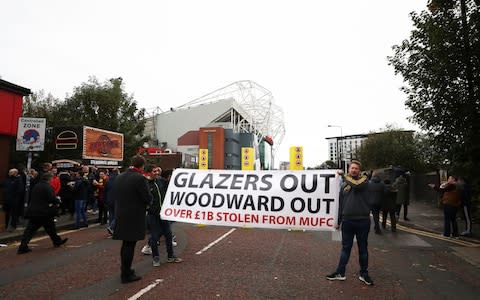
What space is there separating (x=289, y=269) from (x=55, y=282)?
13.0 feet

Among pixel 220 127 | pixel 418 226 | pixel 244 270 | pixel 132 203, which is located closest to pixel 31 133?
pixel 132 203

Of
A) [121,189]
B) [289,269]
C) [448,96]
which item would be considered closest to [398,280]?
[289,269]

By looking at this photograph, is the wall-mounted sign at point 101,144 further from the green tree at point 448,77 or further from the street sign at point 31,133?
the green tree at point 448,77

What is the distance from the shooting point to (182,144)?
112 m

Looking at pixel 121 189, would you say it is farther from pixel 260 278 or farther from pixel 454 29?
pixel 454 29

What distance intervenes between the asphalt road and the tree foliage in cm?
2618

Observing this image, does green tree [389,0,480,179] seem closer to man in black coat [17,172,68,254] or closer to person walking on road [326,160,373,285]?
person walking on road [326,160,373,285]

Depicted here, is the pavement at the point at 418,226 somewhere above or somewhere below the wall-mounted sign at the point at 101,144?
below

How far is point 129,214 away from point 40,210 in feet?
12.3

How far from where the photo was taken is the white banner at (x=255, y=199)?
7016mm

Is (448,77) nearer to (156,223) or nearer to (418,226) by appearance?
(418,226)

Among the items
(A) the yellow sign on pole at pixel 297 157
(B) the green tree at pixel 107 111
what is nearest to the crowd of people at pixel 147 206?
(A) the yellow sign on pole at pixel 297 157

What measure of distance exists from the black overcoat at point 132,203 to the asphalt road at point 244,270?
0.87 meters

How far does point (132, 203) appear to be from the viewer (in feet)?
19.8
